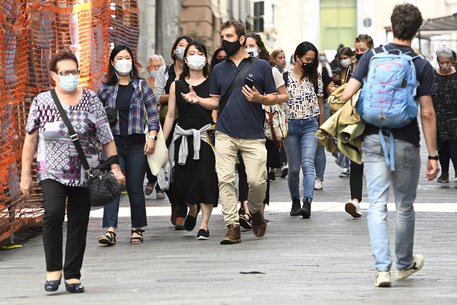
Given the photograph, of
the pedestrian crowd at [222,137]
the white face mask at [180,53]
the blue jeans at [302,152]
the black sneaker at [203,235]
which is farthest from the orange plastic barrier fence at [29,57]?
the blue jeans at [302,152]

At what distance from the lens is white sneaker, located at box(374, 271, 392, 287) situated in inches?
271

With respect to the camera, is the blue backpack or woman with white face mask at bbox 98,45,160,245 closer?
the blue backpack

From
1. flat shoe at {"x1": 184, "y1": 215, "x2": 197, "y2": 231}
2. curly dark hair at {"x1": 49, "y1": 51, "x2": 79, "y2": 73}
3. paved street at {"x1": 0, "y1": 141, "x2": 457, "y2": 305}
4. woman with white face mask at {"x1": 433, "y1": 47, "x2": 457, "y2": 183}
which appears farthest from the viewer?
woman with white face mask at {"x1": 433, "y1": 47, "x2": 457, "y2": 183}

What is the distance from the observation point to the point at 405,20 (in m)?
7.04

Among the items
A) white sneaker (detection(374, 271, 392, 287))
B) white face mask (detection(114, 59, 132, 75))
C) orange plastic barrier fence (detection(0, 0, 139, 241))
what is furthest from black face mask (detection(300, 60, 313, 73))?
white sneaker (detection(374, 271, 392, 287))

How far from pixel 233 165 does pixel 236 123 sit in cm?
37

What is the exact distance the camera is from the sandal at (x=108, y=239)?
9.39 meters

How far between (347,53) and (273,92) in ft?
15.4

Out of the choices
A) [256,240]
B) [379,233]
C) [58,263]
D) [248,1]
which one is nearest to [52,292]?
[58,263]

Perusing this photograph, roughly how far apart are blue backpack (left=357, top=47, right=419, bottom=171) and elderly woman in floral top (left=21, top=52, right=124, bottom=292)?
190cm

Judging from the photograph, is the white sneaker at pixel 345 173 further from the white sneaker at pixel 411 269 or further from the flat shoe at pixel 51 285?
the flat shoe at pixel 51 285

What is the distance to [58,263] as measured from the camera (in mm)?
7121

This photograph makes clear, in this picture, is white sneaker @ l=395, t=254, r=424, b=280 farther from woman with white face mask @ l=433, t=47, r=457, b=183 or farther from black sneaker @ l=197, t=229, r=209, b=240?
woman with white face mask @ l=433, t=47, r=457, b=183

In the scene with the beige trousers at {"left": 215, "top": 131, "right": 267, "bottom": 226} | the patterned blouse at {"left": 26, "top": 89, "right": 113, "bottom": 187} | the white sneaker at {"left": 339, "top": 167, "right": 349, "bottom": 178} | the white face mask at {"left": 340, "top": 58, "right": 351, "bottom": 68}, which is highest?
the white face mask at {"left": 340, "top": 58, "right": 351, "bottom": 68}
